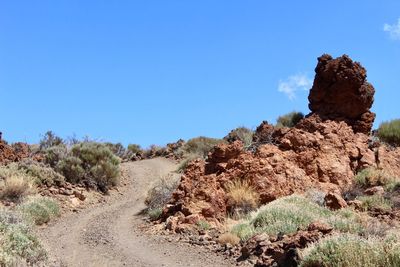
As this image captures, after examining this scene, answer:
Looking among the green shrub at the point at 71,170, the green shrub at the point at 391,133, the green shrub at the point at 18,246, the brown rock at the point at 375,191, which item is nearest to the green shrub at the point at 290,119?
the green shrub at the point at 391,133

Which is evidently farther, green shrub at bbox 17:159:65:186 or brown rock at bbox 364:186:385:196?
green shrub at bbox 17:159:65:186

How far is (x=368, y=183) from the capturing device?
14.7m

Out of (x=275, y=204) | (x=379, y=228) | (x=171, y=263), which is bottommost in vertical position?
(x=171, y=263)

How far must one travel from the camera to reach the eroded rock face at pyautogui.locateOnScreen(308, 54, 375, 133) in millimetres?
16578

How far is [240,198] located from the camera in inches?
528

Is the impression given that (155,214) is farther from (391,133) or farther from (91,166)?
(391,133)

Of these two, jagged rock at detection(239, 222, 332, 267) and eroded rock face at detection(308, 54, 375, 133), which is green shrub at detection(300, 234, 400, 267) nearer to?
jagged rock at detection(239, 222, 332, 267)

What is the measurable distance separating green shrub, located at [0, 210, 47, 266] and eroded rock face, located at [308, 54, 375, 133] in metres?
10.9

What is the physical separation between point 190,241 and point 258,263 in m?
3.01

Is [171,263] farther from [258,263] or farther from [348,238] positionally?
[348,238]

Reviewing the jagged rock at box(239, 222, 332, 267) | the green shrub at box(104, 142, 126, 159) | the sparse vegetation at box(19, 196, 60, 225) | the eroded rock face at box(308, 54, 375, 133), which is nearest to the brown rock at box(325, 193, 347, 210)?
the jagged rock at box(239, 222, 332, 267)

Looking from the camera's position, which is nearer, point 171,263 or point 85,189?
point 171,263

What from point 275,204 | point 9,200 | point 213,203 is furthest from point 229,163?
point 9,200

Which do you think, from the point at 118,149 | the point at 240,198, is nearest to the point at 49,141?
the point at 118,149
